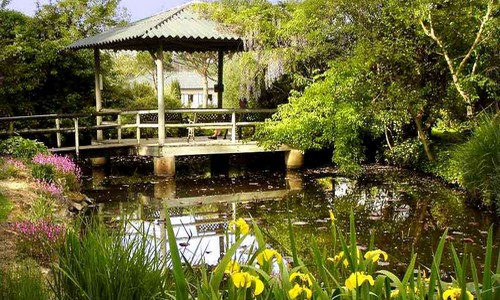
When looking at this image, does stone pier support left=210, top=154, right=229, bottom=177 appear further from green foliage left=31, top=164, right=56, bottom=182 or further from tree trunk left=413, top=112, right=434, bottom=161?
green foliage left=31, top=164, right=56, bottom=182

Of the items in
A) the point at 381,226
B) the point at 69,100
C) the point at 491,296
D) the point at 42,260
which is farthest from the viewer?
the point at 69,100

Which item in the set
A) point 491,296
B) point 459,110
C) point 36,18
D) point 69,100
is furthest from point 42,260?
point 36,18

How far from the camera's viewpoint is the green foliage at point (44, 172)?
8047 mm

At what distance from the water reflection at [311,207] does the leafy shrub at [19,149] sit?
128 cm

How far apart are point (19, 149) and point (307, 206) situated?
18.0 ft

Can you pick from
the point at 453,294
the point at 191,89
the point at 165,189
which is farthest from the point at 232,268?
the point at 191,89

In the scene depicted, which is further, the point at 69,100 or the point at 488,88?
the point at 69,100

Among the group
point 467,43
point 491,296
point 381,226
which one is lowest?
point 381,226

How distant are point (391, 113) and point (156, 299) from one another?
10369 mm

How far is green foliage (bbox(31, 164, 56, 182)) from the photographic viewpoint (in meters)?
8.05

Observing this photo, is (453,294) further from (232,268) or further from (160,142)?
(160,142)

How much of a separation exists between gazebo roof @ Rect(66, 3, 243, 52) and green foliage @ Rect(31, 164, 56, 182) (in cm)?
399

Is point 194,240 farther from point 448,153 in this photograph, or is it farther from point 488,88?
point 488,88

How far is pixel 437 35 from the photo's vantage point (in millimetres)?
11203
